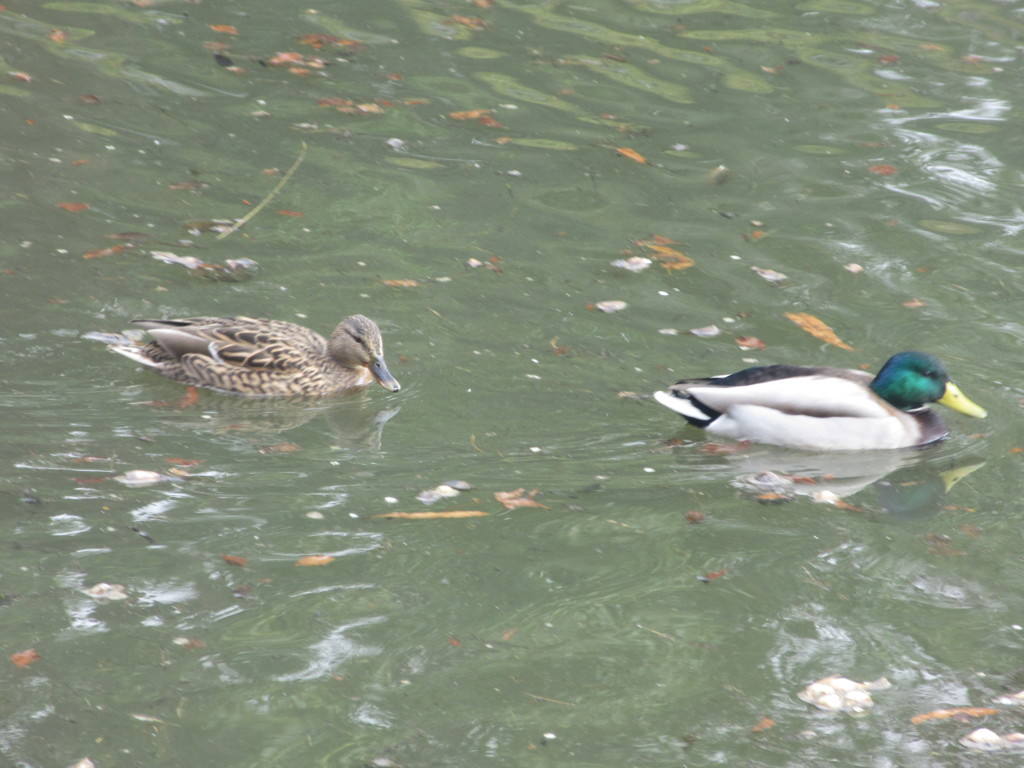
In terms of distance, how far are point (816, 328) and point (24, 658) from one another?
6.18m

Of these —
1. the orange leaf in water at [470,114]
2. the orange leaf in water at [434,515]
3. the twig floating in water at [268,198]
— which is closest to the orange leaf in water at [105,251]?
the twig floating in water at [268,198]

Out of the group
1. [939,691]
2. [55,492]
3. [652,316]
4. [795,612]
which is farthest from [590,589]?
[652,316]

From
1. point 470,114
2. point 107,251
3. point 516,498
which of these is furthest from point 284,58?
point 516,498

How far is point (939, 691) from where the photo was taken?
5352 mm

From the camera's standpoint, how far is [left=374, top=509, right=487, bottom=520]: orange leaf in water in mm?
6398

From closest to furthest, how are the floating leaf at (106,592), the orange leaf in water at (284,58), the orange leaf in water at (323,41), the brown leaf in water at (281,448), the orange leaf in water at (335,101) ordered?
the floating leaf at (106,592) < the brown leaf in water at (281,448) < the orange leaf in water at (335,101) < the orange leaf in water at (284,58) < the orange leaf in water at (323,41)

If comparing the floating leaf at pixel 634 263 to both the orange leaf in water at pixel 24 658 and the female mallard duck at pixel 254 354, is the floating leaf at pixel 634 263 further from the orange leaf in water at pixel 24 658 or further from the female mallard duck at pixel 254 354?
the orange leaf in water at pixel 24 658

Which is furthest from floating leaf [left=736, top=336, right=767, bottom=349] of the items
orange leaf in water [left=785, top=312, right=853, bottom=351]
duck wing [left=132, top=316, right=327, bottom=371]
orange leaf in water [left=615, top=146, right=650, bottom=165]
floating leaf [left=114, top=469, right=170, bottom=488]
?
floating leaf [left=114, top=469, right=170, bottom=488]

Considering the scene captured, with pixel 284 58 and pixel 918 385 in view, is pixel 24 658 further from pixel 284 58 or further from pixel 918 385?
pixel 284 58

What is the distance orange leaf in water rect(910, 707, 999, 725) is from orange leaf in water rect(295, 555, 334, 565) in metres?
2.66

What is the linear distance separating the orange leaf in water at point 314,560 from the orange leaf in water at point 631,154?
6.98 m

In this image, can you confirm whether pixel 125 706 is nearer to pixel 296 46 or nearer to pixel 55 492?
pixel 55 492

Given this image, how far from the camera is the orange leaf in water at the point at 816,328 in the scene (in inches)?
363

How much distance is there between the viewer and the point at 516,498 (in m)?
6.70
